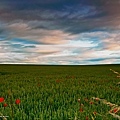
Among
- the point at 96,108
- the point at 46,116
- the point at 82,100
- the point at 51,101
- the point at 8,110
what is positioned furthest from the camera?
the point at 82,100

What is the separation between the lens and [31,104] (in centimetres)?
690

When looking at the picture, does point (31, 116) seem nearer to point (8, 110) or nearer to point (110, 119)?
point (8, 110)

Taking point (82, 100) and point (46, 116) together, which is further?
point (82, 100)

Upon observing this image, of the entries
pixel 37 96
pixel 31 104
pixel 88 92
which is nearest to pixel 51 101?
pixel 31 104

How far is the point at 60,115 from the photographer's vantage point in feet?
17.3

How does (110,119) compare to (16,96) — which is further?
(16,96)

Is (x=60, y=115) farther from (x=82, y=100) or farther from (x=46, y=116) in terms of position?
(x=82, y=100)

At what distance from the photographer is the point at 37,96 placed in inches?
334

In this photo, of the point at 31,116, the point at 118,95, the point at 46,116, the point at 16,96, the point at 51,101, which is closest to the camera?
the point at 46,116

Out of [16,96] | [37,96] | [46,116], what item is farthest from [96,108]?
[16,96]

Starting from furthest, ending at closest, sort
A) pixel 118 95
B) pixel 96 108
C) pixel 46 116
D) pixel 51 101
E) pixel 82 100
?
pixel 118 95, pixel 82 100, pixel 51 101, pixel 96 108, pixel 46 116

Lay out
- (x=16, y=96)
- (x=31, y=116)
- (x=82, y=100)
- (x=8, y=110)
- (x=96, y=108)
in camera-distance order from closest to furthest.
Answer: (x=31, y=116), (x=8, y=110), (x=96, y=108), (x=82, y=100), (x=16, y=96)

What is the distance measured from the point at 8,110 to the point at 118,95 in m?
5.23

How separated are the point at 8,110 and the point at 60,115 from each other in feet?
4.26
